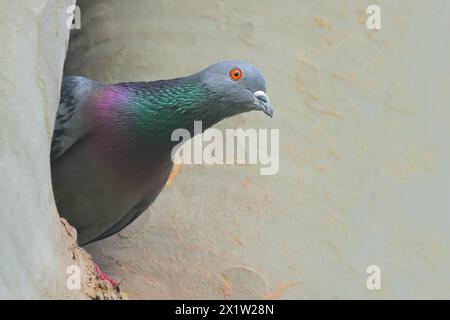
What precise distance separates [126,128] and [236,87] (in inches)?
27.5

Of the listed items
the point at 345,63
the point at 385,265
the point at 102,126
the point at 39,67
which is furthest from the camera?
the point at 345,63

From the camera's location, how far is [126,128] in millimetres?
6676

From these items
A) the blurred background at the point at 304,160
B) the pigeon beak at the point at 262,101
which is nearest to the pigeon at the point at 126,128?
the pigeon beak at the point at 262,101

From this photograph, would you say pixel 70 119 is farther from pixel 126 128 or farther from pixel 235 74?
pixel 235 74

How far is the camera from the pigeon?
6660 millimetres

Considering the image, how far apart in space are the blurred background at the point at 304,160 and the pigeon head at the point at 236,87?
0.53m

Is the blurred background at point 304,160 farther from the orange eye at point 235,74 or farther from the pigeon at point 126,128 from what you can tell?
the orange eye at point 235,74

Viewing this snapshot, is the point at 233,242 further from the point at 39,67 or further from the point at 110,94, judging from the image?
the point at 39,67

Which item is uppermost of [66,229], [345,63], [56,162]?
[345,63]

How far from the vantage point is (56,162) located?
22.1 ft

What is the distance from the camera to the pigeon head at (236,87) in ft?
22.3

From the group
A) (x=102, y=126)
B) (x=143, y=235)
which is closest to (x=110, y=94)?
(x=102, y=126)

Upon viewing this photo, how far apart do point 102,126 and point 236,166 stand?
39.5 inches
